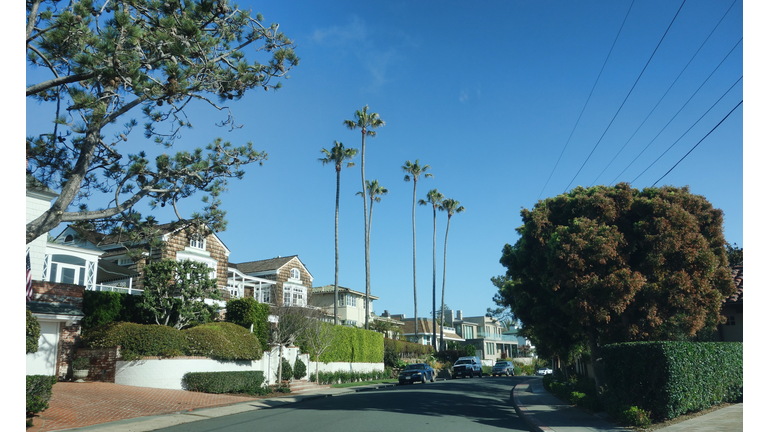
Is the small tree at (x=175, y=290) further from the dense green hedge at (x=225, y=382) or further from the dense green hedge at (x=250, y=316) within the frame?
the dense green hedge at (x=250, y=316)

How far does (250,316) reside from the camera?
27.1 m

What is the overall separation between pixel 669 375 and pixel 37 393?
1450 centimetres

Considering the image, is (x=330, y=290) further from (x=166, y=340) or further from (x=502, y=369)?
(x=166, y=340)

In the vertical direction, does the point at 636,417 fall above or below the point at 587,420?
above

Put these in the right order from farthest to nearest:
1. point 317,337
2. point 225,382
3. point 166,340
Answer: point 317,337
point 225,382
point 166,340

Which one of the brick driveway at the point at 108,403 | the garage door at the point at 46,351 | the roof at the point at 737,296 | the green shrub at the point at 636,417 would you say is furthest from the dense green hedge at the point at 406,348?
the green shrub at the point at 636,417

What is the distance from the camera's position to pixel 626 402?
495 inches

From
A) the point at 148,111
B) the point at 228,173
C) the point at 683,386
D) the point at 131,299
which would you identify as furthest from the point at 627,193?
the point at 131,299

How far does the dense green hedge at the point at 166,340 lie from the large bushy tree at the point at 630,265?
45.7ft

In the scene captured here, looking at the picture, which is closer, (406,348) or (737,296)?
(737,296)

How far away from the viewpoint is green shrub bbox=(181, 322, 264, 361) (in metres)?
22.7

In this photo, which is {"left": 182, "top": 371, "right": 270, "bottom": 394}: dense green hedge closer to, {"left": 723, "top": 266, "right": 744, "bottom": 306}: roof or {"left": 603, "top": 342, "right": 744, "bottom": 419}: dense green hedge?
{"left": 603, "top": 342, "right": 744, "bottom": 419}: dense green hedge

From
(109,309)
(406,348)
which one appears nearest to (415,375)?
(406,348)

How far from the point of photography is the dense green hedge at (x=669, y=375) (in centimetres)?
1173
